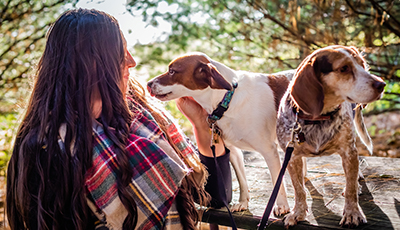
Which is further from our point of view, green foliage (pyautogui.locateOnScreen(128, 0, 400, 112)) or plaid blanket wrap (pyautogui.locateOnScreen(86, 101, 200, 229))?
green foliage (pyautogui.locateOnScreen(128, 0, 400, 112))

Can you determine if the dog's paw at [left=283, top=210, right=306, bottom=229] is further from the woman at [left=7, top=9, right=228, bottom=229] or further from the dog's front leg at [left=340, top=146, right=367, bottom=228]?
the woman at [left=7, top=9, right=228, bottom=229]

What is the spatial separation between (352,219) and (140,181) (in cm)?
92

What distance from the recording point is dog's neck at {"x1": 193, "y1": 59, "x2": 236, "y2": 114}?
1809mm

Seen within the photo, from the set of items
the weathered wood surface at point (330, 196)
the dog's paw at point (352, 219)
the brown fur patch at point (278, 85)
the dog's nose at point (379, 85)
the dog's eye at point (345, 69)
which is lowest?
the weathered wood surface at point (330, 196)

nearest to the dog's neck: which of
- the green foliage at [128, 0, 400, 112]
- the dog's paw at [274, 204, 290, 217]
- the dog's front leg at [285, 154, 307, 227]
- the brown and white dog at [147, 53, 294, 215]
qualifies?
the brown and white dog at [147, 53, 294, 215]

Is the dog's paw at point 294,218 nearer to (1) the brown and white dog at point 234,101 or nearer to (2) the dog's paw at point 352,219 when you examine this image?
(2) the dog's paw at point 352,219

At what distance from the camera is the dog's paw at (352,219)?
142cm

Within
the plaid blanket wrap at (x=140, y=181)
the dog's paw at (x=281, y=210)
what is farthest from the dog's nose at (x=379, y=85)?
the plaid blanket wrap at (x=140, y=181)

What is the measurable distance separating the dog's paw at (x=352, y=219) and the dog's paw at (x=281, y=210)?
292 millimetres

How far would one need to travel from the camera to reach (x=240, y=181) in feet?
6.27

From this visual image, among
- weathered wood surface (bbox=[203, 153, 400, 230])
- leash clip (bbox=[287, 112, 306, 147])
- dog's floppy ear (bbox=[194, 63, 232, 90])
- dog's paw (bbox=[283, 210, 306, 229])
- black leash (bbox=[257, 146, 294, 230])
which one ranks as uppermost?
dog's floppy ear (bbox=[194, 63, 232, 90])

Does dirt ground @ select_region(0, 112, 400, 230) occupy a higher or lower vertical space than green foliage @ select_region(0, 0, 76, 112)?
lower

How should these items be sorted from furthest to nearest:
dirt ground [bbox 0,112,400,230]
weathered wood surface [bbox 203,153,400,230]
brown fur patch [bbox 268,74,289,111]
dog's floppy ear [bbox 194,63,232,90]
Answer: dirt ground [bbox 0,112,400,230]
brown fur patch [bbox 268,74,289,111]
dog's floppy ear [bbox 194,63,232,90]
weathered wood surface [bbox 203,153,400,230]

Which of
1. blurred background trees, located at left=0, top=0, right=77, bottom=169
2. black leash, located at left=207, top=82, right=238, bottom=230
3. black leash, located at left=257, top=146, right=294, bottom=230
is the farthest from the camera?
blurred background trees, located at left=0, top=0, right=77, bottom=169
